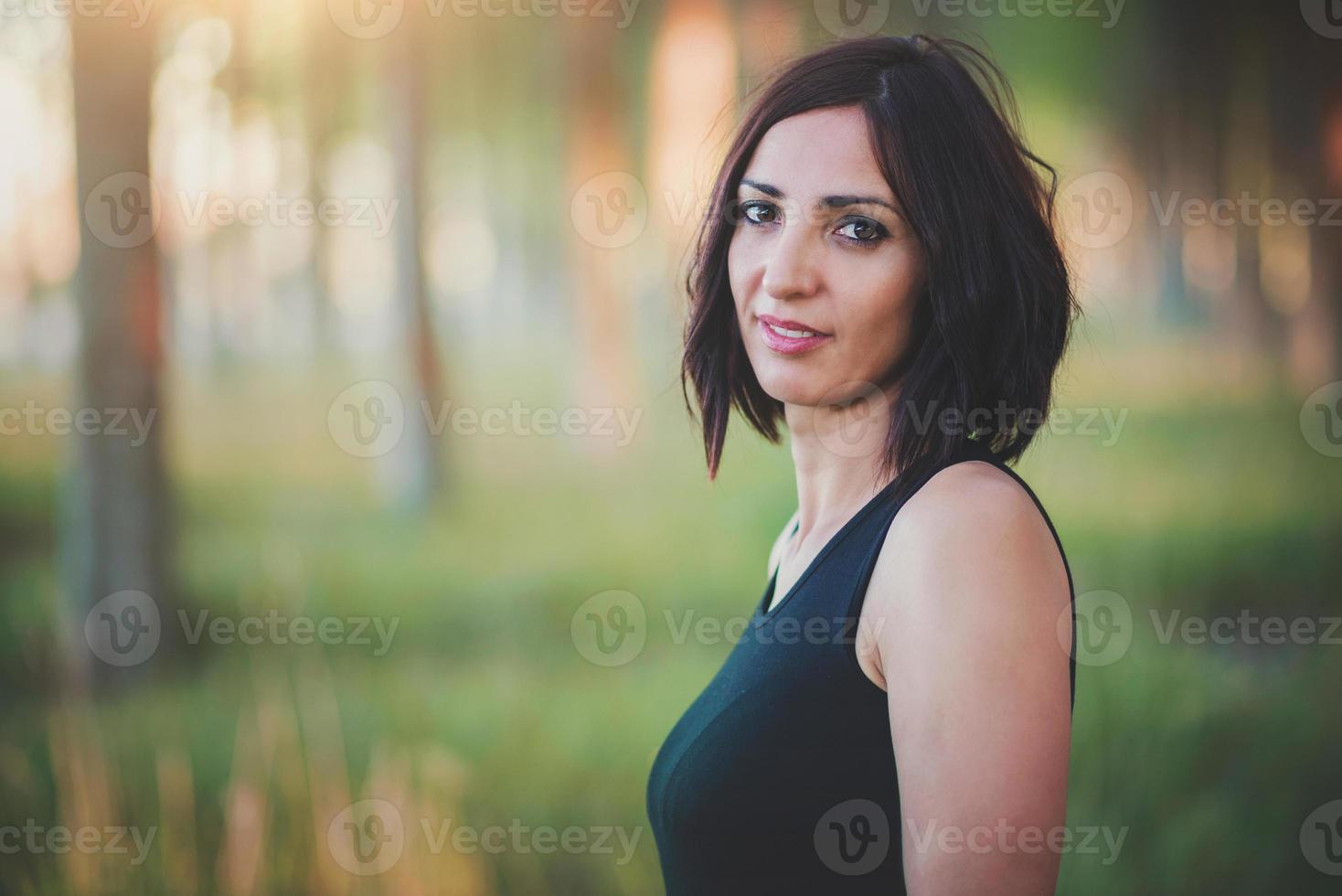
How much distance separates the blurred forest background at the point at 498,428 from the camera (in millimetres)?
2893

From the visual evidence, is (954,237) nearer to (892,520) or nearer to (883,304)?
(883,304)

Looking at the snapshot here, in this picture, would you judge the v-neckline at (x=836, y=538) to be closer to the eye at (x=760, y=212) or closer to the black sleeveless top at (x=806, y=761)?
the black sleeveless top at (x=806, y=761)

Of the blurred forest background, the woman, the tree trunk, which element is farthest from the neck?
the tree trunk

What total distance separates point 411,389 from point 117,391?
0.83 m

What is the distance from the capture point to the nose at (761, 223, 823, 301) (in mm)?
1107

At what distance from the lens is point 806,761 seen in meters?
1.01

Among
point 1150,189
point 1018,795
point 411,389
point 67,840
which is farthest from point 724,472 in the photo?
point 1018,795

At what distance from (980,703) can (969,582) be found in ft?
0.32

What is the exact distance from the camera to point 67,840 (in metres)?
2.79

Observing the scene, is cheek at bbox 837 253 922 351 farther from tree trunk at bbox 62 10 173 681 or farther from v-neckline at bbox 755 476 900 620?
tree trunk at bbox 62 10 173 681

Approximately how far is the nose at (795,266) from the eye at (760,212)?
0.06 m

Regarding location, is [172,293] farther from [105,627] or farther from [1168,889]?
[1168,889]

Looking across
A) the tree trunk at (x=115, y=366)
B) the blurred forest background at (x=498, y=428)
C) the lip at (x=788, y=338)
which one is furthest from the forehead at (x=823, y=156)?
the tree trunk at (x=115, y=366)

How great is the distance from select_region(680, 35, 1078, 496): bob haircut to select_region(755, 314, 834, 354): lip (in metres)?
0.10
